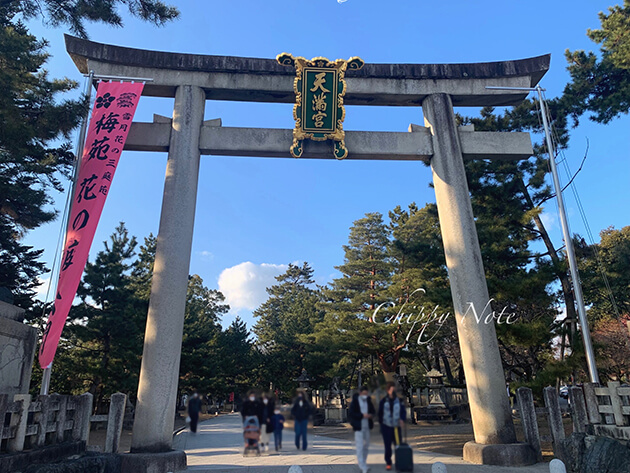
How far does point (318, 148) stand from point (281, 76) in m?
2.91

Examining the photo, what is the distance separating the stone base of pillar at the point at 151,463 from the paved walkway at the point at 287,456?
41cm

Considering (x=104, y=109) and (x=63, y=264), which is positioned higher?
(x=104, y=109)

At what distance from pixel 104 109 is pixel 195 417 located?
1221 cm

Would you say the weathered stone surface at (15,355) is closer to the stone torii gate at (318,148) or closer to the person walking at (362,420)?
the stone torii gate at (318,148)

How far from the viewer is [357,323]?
26.6m

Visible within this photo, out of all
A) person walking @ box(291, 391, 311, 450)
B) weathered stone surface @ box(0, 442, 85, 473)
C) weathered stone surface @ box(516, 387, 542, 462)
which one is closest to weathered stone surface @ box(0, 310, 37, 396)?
weathered stone surface @ box(0, 442, 85, 473)

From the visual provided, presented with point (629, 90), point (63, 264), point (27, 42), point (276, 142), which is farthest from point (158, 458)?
point (629, 90)

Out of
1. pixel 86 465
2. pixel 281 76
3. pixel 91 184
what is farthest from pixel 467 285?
pixel 91 184

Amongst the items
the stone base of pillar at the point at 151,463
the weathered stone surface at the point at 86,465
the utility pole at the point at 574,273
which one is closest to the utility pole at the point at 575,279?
the utility pole at the point at 574,273

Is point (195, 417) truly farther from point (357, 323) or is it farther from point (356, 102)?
point (357, 323)

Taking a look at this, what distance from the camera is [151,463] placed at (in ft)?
A: 30.6

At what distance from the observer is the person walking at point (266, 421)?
1755 mm

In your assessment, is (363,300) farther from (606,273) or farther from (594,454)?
(594,454)

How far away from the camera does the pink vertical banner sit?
9.85 meters
